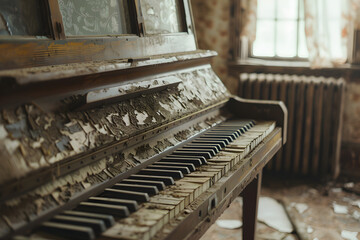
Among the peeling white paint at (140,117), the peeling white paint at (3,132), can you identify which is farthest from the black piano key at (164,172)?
the peeling white paint at (3,132)

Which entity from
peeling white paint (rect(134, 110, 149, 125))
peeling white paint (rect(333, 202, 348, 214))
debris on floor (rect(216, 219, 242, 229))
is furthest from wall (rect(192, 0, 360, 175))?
peeling white paint (rect(134, 110, 149, 125))

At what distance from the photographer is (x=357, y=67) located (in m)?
3.79

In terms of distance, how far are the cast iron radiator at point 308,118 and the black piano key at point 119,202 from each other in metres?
2.98

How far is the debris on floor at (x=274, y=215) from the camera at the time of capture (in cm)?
299

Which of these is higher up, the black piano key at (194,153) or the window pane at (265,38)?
the window pane at (265,38)

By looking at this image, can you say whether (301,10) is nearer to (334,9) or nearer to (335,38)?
(334,9)

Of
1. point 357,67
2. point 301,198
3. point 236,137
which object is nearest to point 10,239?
point 236,137

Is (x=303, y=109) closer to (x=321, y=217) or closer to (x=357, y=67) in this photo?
(x=357, y=67)

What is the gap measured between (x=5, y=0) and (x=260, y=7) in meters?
3.37

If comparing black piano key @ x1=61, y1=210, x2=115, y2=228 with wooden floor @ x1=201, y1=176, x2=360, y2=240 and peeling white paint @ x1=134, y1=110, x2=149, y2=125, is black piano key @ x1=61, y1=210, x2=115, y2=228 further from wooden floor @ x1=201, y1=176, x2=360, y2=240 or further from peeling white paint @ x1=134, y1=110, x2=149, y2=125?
wooden floor @ x1=201, y1=176, x2=360, y2=240

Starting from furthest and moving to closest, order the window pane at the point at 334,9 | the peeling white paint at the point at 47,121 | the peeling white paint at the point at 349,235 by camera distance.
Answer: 1. the window pane at the point at 334,9
2. the peeling white paint at the point at 349,235
3. the peeling white paint at the point at 47,121

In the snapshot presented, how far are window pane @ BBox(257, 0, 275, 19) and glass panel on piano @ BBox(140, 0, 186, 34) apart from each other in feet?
7.06

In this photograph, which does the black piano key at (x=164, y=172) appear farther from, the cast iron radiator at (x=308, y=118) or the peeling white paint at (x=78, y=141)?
the cast iron radiator at (x=308, y=118)

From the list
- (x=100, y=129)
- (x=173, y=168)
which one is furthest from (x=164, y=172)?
(x=100, y=129)
